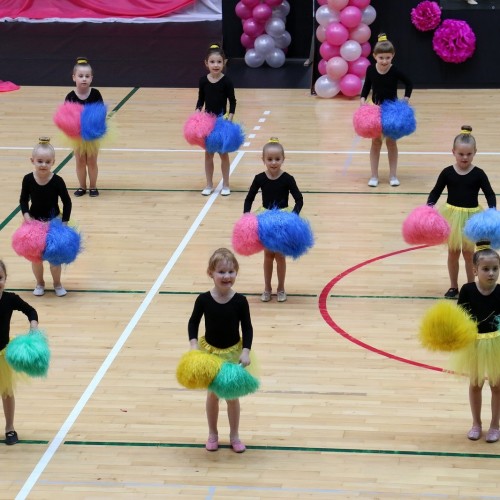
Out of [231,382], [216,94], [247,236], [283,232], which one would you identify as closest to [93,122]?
[216,94]

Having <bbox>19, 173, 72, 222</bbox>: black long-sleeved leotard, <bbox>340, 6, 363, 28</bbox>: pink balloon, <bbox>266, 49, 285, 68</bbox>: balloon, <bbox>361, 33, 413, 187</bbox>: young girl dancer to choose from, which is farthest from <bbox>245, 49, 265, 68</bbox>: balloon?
<bbox>19, 173, 72, 222</bbox>: black long-sleeved leotard

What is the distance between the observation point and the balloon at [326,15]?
14898 millimetres

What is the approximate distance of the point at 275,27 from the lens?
16.6m

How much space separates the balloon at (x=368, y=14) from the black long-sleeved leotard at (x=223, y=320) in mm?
9293

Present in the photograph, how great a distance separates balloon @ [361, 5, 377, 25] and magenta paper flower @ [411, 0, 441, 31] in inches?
22.1

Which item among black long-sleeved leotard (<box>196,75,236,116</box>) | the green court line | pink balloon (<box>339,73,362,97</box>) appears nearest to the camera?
the green court line

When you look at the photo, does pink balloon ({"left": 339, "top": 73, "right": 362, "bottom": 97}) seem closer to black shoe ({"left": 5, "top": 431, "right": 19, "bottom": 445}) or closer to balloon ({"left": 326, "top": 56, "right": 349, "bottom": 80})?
balloon ({"left": 326, "top": 56, "right": 349, "bottom": 80})

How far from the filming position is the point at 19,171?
12336 millimetres

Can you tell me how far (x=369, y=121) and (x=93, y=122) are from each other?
2.65 meters

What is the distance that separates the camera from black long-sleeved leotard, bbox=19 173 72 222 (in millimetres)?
8778

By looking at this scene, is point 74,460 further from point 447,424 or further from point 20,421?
point 447,424

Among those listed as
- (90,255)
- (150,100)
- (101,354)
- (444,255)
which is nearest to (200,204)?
(90,255)

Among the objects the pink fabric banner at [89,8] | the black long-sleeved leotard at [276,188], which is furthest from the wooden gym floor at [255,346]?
the pink fabric banner at [89,8]

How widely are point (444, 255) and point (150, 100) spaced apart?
6691 mm
